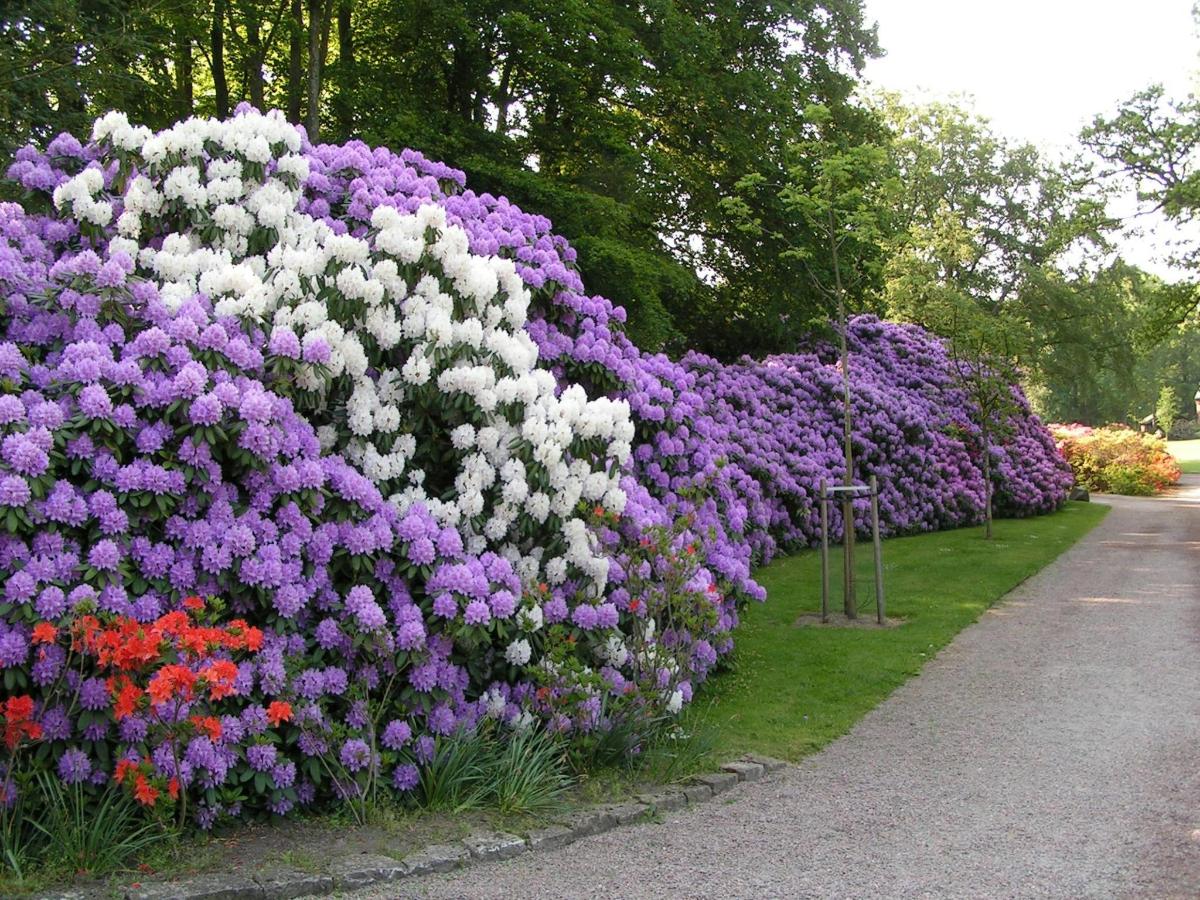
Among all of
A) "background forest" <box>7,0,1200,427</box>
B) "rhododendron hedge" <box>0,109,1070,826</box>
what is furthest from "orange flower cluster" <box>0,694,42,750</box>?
"background forest" <box>7,0,1200,427</box>

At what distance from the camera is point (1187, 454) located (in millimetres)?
57938

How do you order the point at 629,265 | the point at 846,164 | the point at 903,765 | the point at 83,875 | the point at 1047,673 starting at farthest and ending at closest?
1. the point at 629,265
2. the point at 846,164
3. the point at 1047,673
4. the point at 903,765
5. the point at 83,875

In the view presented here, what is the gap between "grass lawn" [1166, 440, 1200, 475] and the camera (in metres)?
44.2

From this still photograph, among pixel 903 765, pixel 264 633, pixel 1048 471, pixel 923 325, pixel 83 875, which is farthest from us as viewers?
pixel 923 325

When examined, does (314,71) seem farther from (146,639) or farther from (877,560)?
(146,639)

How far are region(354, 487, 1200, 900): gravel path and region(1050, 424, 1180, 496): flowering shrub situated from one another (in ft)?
76.0

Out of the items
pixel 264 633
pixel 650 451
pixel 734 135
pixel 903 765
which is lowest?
pixel 903 765

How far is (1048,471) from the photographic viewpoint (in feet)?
70.9

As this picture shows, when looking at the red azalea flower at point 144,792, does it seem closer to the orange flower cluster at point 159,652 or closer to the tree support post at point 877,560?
the orange flower cluster at point 159,652

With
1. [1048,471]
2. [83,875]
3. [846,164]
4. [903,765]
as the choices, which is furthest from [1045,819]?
[1048,471]

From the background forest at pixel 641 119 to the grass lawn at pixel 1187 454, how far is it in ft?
86.2

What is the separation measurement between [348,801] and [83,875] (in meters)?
1.12

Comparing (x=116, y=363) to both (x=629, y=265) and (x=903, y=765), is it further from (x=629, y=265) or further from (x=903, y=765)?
(x=629, y=265)

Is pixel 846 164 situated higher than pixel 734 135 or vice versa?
pixel 734 135
